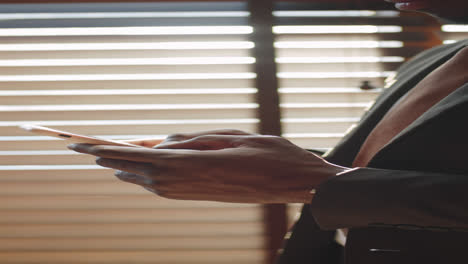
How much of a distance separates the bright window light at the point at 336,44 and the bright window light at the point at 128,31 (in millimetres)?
154

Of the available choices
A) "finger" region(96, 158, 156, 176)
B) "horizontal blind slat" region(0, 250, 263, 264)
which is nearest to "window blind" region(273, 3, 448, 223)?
"horizontal blind slat" region(0, 250, 263, 264)

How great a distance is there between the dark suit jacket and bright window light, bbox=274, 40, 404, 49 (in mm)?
1131

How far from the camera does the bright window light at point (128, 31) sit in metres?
1.65

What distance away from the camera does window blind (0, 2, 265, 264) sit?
1650mm

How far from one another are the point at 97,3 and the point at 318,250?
1.30 m

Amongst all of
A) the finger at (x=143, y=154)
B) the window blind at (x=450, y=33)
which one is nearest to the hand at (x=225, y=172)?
the finger at (x=143, y=154)

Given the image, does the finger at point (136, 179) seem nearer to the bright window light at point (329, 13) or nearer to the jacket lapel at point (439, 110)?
the jacket lapel at point (439, 110)

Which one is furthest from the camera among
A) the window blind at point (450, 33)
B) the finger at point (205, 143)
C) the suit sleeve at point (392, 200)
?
the window blind at point (450, 33)

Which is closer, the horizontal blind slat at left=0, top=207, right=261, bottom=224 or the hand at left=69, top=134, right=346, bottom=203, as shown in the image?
the hand at left=69, top=134, right=346, bottom=203

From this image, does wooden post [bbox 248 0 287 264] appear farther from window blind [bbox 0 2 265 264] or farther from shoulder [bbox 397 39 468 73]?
shoulder [bbox 397 39 468 73]

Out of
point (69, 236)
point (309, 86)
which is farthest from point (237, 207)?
point (69, 236)

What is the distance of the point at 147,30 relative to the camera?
165cm

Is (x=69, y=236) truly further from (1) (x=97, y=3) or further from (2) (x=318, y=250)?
(2) (x=318, y=250)

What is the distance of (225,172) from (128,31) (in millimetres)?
1267
